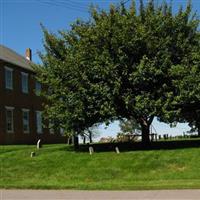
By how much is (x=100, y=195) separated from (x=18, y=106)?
95.1 feet

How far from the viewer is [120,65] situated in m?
27.4

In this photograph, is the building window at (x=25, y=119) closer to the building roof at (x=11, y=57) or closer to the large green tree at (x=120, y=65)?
the building roof at (x=11, y=57)

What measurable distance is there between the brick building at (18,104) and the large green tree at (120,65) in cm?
1160

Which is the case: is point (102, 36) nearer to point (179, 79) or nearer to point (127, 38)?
point (127, 38)

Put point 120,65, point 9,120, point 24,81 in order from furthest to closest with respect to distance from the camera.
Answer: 1. point 24,81
2. point 9,120
3. point 120,65

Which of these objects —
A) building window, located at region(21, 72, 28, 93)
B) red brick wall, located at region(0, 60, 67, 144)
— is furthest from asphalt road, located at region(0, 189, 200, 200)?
building window, located at region(21, 72, 28, 93)

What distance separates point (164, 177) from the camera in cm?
2083

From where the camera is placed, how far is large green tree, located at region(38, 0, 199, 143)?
89.4 feet

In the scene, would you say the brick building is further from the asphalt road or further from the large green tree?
the asphalt road

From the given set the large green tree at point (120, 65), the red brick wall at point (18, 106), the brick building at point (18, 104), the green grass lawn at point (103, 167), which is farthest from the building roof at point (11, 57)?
the green grass lawn at point (103, 167)

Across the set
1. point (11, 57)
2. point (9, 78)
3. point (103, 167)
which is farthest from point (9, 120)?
point (103, 167)

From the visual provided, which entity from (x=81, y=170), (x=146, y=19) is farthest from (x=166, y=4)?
(x=81, y=170)

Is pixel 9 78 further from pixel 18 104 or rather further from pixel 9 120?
pixel 9 120

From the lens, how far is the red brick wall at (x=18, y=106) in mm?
40031
